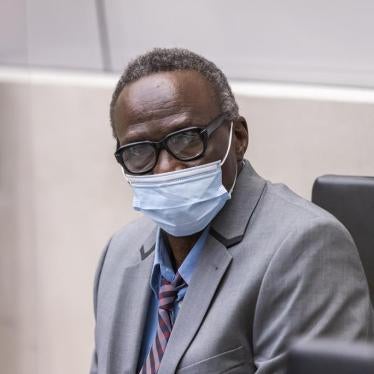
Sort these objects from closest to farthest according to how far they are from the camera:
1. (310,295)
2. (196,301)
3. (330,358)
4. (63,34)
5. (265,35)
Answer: (330,358), (310,295), (196,301), (265,35), (63,34)

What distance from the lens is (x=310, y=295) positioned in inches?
72.4

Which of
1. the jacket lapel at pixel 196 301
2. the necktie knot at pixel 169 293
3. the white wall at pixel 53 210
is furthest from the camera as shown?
the white wall at pixel 53 210

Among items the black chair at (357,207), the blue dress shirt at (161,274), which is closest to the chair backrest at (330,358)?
the blue dress shirt at (161,274)

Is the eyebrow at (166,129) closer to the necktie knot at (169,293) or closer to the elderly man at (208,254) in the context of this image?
the elderly man at (208,254)

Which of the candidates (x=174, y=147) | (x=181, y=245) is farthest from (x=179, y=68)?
(x=181, y=245)

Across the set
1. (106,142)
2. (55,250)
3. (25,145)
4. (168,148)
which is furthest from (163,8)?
(168,148)

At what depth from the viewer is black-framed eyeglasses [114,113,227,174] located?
1979 millimetres

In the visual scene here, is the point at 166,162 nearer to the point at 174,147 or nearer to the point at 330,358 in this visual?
the point at 174,147

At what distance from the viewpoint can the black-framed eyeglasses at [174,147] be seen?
77.9 inches

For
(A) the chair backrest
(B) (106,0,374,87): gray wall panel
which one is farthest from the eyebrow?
(B) (106,0,374,87): gray wall panel

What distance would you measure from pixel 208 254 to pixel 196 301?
0.11 meters

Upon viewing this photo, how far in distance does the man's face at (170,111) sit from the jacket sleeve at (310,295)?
27cm

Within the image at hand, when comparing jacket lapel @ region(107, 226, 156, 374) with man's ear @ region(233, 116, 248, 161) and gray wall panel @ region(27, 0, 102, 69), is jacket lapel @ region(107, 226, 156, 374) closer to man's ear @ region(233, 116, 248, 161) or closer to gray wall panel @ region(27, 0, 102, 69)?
man's ear @ region(233, 116, 248, 161)

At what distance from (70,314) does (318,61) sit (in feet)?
4.94
